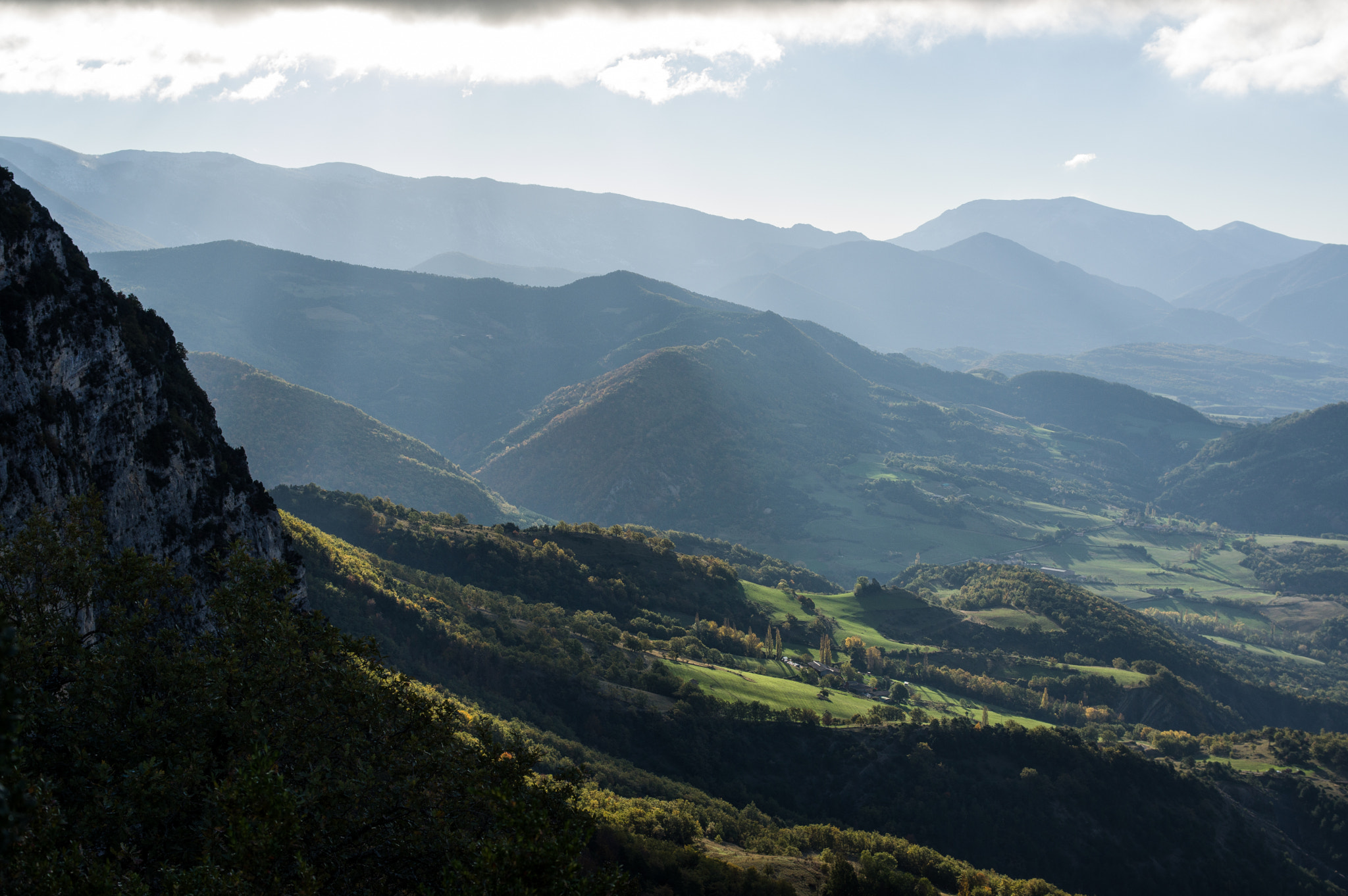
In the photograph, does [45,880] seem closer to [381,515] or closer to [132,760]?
[132,760]

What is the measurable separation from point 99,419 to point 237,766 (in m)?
40.2

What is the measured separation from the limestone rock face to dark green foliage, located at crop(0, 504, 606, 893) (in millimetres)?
13368

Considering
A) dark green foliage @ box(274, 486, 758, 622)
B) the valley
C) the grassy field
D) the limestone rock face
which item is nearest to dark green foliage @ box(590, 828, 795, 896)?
the valley

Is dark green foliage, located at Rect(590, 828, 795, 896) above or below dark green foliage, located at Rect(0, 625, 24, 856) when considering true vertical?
below

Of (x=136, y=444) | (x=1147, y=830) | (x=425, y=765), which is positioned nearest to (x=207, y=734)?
(x=425, y=765)

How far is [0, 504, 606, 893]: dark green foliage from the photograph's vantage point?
2055 cm

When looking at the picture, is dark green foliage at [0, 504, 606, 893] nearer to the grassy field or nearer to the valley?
the valley

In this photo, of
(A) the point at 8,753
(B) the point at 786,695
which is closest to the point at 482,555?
(B) the point at 786,695

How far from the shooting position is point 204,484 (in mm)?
61938

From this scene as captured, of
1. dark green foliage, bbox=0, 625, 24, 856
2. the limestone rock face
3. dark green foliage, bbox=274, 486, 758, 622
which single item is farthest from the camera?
dark green foliage, bbox=274, 486, 758, 622

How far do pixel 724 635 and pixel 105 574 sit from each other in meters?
165

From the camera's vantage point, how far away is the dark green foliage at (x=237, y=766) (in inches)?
809

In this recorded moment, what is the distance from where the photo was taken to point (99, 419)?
51281 mm

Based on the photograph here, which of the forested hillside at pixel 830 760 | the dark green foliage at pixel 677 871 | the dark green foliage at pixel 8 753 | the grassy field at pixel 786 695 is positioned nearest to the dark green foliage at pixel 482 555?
the forested hillside at pixel 830 760
